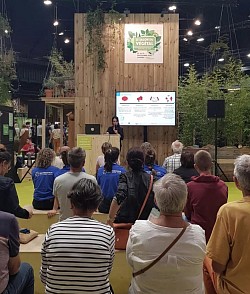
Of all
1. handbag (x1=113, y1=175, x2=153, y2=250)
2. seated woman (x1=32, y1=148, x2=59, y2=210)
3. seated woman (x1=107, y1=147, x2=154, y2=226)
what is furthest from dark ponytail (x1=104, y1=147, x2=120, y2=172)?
handbag (x1=113, y1=175, x2=153, y2=250)

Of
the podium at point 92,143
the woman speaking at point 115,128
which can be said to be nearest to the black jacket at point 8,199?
the podium at point 92,143

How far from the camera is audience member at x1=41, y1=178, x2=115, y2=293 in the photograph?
208cm

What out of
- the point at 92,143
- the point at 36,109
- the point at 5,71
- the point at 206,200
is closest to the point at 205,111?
the point at 92,143

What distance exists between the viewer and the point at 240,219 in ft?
6.94

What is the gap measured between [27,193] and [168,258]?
6.19 metres

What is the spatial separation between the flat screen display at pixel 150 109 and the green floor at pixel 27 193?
7.38ft

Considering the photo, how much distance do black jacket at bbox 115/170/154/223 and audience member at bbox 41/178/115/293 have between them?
1.23 m

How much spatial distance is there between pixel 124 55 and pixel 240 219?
27.8ft

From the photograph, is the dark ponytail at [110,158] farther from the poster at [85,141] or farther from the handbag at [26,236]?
the poster at [85,141]

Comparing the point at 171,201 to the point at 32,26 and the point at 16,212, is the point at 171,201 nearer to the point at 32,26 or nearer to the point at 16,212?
the point at 16,212

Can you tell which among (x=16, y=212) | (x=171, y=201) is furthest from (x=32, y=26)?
(x=171, y=201)

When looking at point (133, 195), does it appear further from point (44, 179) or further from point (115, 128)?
point (115, 128)

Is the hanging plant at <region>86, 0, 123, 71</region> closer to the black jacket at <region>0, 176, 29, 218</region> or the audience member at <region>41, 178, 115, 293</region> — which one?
the black jacket at <region>0, 176, 29, 218</region>

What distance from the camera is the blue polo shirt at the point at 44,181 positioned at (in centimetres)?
470
